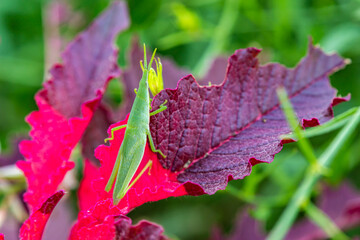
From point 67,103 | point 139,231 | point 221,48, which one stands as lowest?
point 139,231

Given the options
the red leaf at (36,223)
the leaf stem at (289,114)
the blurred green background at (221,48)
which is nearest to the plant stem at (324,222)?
the blurred green background at (221,48)

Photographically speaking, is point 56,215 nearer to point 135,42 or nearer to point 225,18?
point 135,42

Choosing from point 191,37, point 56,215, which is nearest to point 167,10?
point 191,37

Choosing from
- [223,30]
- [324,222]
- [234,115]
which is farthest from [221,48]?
[234,115]

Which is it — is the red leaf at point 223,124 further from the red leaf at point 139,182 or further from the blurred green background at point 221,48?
the blurred green background at point 221,48

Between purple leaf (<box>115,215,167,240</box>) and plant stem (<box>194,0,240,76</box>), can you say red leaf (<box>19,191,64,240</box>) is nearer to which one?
purple leaf (<box>115,215,167,240</box>)

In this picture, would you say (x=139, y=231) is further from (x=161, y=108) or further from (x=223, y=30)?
(x=223, y=30)

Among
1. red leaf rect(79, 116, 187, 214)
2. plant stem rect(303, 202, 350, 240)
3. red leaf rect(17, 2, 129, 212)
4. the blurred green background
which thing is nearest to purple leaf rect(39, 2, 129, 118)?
red leaf rect(17, 2, 129, 212)
